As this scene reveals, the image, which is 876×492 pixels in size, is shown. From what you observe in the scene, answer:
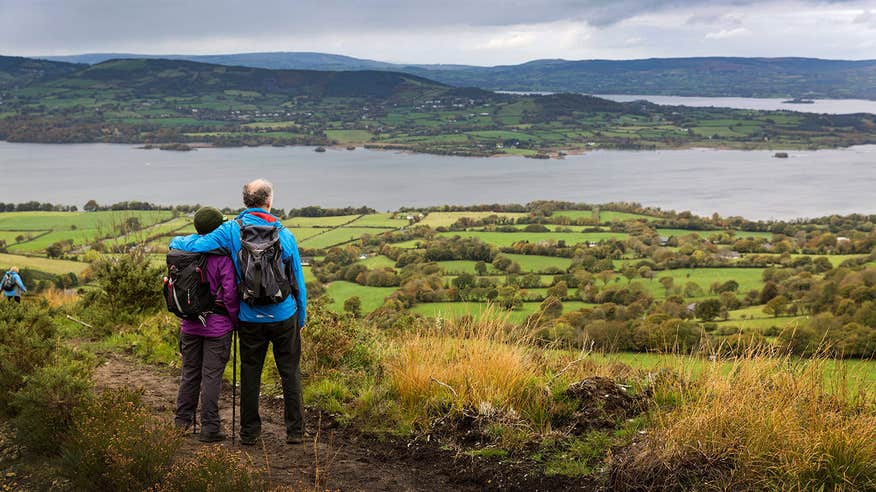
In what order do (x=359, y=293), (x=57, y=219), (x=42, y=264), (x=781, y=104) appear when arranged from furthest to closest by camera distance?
(x=781, y=104) → (x=57, y=219) → (x=42, y=264) → (x=359, y=293)

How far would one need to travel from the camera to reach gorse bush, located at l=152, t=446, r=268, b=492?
349cm

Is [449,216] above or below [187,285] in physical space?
below

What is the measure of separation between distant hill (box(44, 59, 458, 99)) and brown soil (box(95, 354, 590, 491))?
156161 mm

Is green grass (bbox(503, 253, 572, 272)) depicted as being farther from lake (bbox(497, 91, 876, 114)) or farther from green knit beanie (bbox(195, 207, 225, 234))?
lake (bbox(497, 91, 876, 114))

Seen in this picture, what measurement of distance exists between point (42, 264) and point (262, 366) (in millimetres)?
28340

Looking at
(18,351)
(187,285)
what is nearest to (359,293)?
(18,351)

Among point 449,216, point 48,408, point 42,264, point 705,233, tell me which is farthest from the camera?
point 449,216

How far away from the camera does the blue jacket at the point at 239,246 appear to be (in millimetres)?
4824

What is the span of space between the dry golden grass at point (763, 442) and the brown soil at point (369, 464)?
1.69 feet

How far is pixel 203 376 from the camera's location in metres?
5.10

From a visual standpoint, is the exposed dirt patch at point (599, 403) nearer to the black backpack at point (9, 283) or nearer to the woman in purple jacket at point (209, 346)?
the woman in purple jacket at point (209, 346)

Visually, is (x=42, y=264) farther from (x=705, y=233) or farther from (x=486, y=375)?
(x=705, y=233)

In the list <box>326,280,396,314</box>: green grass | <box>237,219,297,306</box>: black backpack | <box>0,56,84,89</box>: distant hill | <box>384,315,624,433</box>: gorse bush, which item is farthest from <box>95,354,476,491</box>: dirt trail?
<box>0,56,84,89</box>: distant hill

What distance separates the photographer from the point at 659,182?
8344 centimetres
